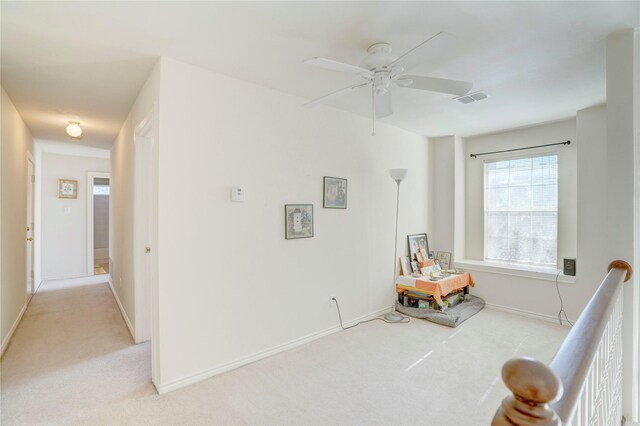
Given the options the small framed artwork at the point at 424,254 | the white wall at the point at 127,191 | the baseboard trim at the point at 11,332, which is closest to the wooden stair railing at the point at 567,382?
the white wall at the point at 127,191

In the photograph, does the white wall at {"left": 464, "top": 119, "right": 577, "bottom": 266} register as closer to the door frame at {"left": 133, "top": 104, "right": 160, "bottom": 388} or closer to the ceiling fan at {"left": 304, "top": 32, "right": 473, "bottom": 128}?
the ceiling fan at {"left": 304, "top": 32, "right": 473, "bottom": 128}

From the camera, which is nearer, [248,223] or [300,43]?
[300,43]

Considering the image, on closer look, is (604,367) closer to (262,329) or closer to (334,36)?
(334,36)

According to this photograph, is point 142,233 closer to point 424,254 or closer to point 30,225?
point 30,225

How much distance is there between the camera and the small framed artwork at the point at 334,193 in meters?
3.44

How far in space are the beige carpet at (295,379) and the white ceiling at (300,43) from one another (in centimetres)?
246

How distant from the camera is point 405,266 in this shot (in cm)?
446

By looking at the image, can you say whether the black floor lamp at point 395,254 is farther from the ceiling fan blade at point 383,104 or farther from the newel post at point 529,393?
the newel post at point 529,393

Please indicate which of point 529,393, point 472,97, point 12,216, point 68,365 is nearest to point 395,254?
point 472,97

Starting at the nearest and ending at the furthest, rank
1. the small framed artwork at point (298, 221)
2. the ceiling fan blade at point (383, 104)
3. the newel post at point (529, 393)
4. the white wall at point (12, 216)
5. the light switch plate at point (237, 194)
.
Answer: the newel post at point (529, 393)
the ceiling fan blade at point (383, 104)
the light switch plate at point (237, 194)
the white wall at point (12, 216)
the small framed artwork at point (298, 221)

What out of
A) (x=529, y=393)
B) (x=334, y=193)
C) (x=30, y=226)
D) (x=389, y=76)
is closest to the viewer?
(x=529, y=393)

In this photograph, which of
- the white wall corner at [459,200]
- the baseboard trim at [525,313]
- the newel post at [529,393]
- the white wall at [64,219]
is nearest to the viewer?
the newel post at [529,393]

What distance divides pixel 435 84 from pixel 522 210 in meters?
3.23

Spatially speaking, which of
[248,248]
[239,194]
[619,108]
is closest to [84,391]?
[248,248]
